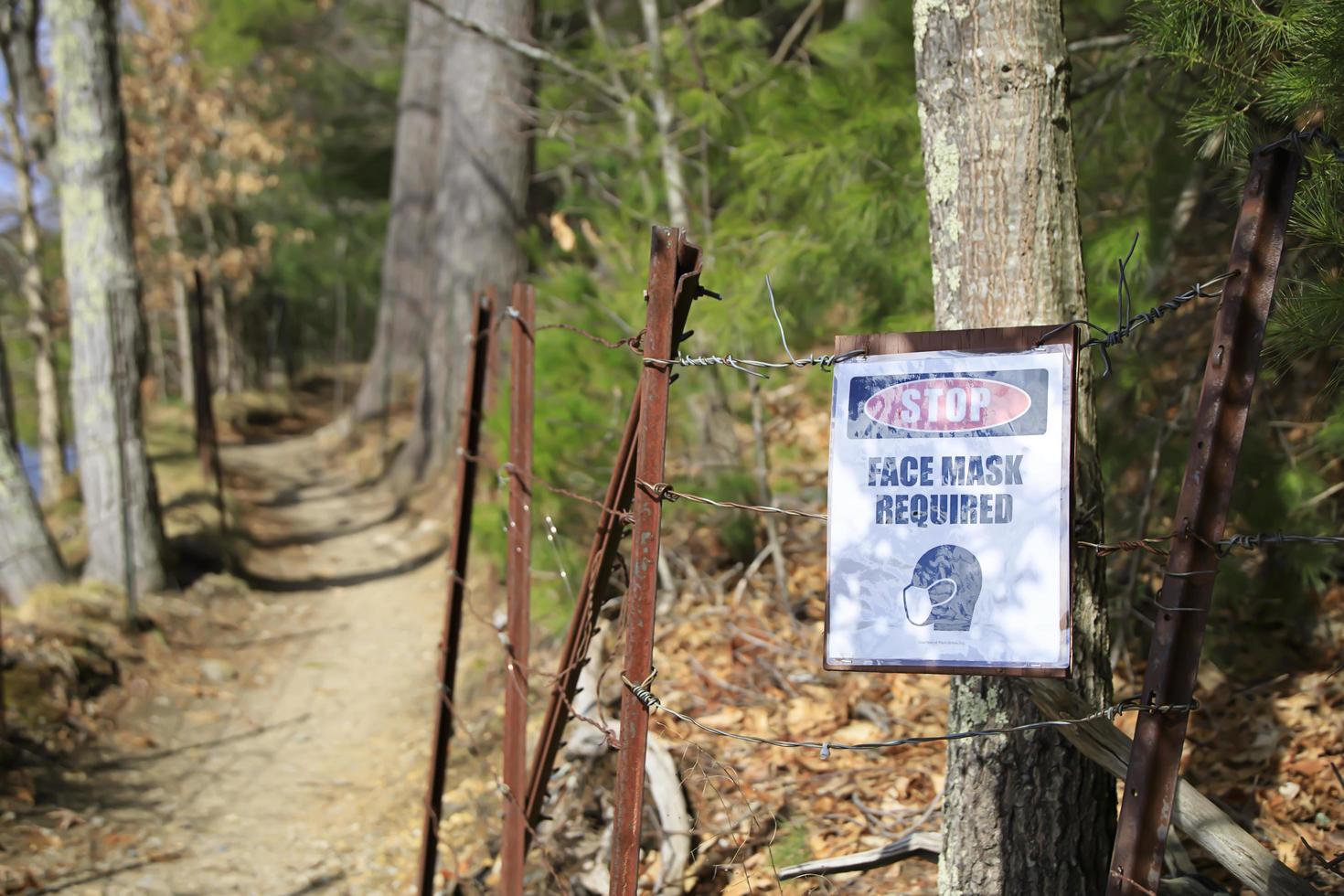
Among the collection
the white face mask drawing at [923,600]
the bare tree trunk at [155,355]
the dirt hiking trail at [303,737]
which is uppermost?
the bare tree trunk at [155,355]

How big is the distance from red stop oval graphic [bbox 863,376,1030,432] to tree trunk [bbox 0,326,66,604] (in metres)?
6.37

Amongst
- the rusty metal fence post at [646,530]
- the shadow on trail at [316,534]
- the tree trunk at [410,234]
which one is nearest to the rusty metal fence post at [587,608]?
the rusty metal fence post at [646,530]

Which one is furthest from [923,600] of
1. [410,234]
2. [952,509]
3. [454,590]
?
[410,234]

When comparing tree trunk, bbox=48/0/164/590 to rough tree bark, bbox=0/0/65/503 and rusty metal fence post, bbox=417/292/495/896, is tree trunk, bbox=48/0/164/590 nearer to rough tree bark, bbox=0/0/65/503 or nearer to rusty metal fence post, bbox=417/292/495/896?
rough tree bark, bbox=0/0/65/503

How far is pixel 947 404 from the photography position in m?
2.12

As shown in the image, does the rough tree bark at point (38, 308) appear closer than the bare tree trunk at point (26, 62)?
No

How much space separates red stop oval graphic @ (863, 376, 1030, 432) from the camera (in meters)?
2.08

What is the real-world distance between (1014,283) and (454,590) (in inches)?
87.9

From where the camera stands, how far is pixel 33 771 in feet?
17.5

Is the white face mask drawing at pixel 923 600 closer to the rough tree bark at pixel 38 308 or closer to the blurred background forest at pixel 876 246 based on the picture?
the blurred background forest at pixel 876 246

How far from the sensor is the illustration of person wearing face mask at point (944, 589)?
81.5 inches

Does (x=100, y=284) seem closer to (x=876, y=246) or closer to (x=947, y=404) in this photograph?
(x=876, y=246)

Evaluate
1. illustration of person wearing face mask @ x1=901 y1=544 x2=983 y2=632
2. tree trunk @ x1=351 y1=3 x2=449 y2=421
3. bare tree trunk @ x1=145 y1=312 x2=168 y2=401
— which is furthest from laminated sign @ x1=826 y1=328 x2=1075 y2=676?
bare tree trunk @ x1=145 y1=312 x2=168 y2=401

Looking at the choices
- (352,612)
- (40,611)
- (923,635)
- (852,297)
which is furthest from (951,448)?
(352,612)
